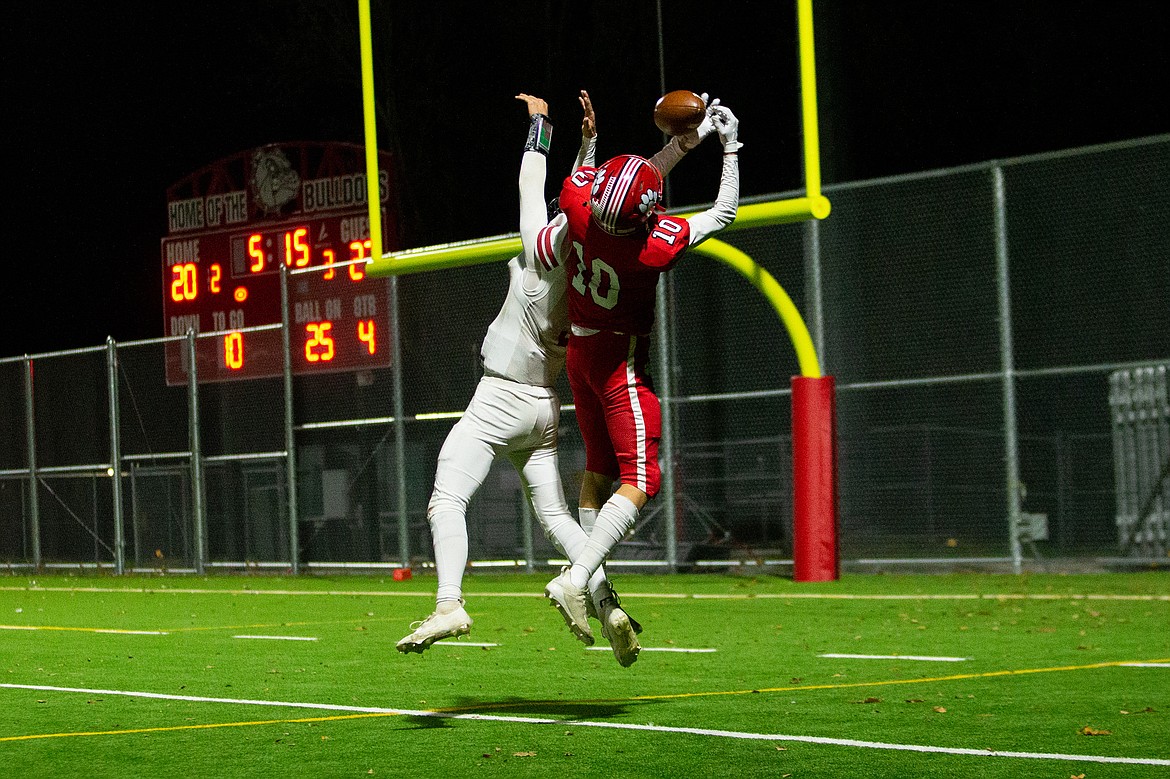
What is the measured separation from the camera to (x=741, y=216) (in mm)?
12352

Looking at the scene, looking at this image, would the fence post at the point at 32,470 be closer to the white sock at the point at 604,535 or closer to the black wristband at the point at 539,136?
the black wristband at the point at 539,136

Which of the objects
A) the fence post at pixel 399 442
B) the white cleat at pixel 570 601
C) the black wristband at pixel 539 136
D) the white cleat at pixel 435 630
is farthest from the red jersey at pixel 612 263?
the fence post at pixel 399 442

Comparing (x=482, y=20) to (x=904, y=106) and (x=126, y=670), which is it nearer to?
(x=904, y=106)

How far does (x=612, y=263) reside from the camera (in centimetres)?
646

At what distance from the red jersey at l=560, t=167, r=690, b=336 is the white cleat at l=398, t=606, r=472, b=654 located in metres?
1.23

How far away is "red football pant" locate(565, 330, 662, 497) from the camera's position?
21.5 ft

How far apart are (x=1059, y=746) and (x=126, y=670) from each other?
4737 mm

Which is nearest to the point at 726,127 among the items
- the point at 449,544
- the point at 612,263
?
the point at 612,263

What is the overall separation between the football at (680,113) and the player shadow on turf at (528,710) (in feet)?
7.37

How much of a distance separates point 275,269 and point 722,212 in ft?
46.2

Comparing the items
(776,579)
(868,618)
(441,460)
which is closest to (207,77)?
(776,579)

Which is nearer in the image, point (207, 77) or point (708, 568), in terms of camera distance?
point (708, 568)

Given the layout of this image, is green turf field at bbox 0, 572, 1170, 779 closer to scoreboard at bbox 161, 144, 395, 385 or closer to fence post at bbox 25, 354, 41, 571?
scoreboard at bbox 161, 144, 395, 385

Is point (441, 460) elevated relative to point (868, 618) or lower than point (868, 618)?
elevated
